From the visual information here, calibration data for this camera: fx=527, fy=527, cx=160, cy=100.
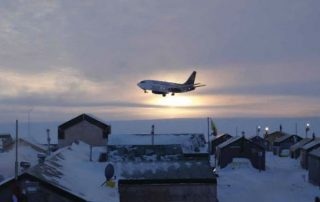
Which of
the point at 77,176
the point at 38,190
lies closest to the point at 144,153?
the point at 77,176

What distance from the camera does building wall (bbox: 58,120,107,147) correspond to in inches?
2542

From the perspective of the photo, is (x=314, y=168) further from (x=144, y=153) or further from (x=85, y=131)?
(x=85, y=131)

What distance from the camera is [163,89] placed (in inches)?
3344

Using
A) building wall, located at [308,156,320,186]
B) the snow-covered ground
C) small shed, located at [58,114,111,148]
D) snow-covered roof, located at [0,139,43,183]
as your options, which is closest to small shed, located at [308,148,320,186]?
building wall, located at [308,156,320,186]

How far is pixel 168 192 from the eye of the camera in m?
32.2

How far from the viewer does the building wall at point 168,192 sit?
3206 centimetres

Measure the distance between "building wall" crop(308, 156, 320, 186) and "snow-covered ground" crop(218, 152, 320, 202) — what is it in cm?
68

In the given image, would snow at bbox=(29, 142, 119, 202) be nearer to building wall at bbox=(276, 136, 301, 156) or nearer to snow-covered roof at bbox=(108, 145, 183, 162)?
snow-covered roof at bbox=(108, 145, 183, 162)

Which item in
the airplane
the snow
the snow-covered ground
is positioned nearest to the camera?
the snow

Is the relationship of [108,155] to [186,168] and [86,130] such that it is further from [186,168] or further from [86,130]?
[86,130]

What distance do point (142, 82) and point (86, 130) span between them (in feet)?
76.2

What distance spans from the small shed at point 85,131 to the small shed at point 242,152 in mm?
15746

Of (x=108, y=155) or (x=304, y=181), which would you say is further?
(x=304, y=181)

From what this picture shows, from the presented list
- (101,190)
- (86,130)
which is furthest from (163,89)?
(101,190)
